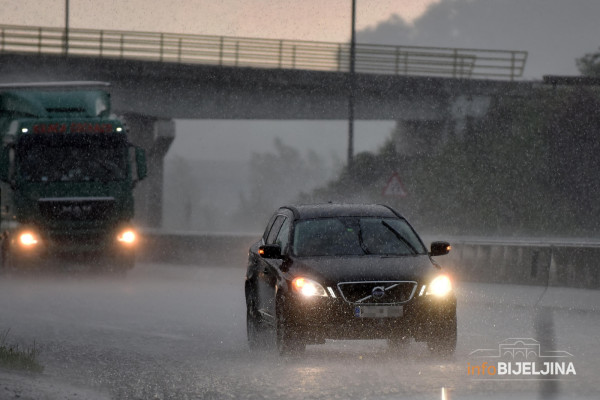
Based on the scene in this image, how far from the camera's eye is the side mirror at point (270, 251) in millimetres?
11922

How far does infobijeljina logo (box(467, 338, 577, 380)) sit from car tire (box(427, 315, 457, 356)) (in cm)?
29

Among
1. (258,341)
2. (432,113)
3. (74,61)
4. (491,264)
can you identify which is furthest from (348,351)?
(432,113)

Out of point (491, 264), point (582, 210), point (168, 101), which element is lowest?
point (491, 264)

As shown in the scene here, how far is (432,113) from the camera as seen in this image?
5647 cm

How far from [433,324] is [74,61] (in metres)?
38.8

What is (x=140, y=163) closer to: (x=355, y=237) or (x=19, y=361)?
(x=355, y=237)

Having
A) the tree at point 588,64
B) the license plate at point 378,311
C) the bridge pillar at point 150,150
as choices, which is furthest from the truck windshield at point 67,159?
the tree at point 588,64

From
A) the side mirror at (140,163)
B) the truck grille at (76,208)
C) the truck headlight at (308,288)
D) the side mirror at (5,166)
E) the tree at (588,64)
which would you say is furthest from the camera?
the tree at (588,64)

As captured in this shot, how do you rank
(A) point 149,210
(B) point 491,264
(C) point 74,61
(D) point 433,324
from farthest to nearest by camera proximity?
(A) point 149,210
(C) point 74,61
(B) point 491,264
(D) point 433,324

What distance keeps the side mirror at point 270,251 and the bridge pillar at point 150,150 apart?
125 ft

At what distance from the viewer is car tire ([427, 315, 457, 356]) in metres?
11.3

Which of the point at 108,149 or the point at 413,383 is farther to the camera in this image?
the point at 108,149

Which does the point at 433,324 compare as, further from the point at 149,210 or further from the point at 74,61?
the point at 149,210

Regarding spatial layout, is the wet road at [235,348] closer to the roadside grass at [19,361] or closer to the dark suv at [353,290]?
the roadside grass at [19,361]
